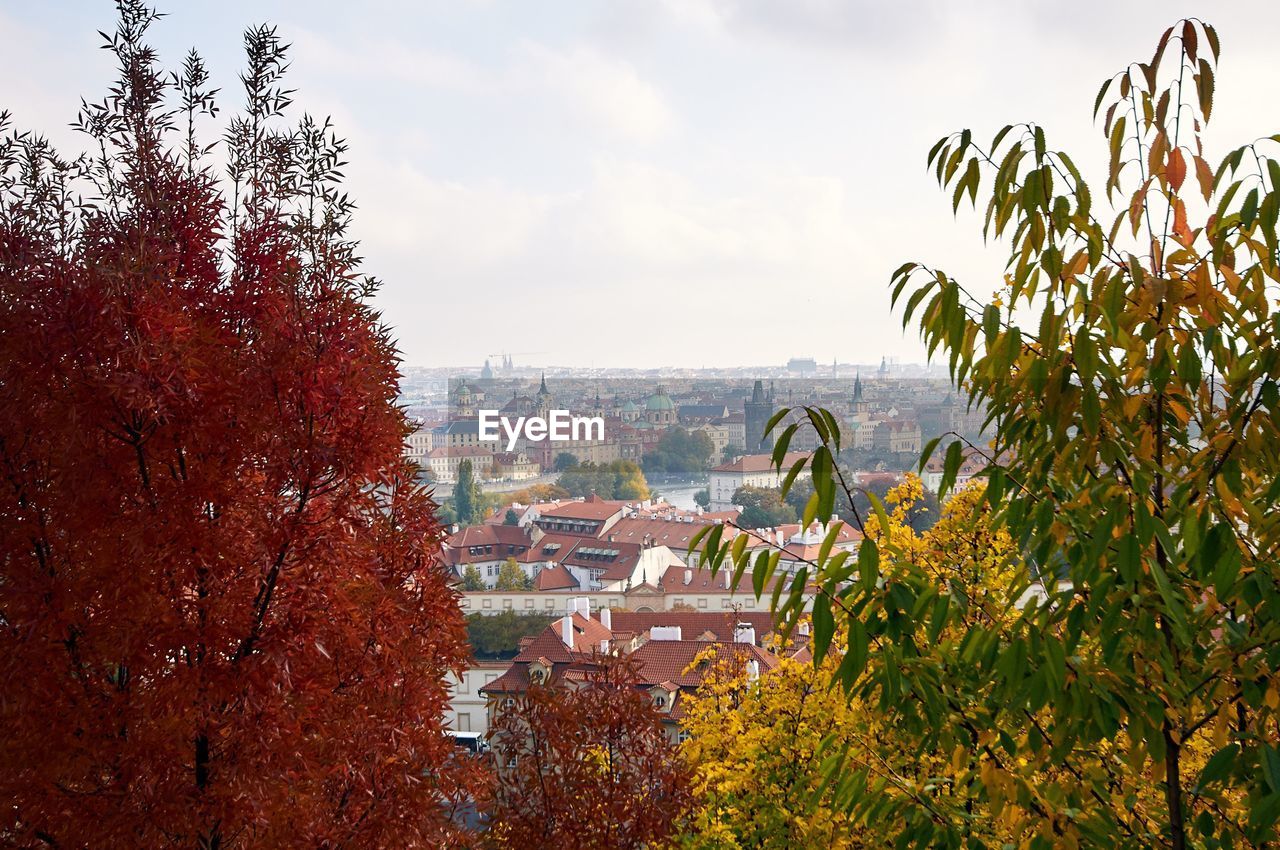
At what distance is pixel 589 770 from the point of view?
5371 millimetres

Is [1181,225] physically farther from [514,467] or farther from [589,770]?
[514,467]

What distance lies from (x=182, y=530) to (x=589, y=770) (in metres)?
2.98

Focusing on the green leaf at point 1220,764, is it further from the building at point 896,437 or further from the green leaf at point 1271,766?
the building at point 896,437

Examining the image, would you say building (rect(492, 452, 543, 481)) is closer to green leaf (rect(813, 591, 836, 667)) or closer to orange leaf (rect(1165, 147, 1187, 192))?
orange leaf (rect(1165, 147, 1187, 192))

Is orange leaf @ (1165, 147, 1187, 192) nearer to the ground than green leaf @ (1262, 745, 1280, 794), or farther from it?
farther from it

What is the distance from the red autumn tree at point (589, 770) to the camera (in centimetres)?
516

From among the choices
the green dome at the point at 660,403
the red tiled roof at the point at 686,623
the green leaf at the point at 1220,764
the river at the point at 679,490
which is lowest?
the river at the point at 679,490

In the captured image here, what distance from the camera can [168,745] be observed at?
2.81 metres

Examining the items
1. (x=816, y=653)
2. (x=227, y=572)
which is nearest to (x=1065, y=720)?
(x=816, y=653)

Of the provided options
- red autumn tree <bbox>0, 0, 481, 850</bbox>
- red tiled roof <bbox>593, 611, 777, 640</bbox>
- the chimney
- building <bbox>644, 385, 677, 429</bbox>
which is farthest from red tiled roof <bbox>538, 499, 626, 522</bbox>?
red autumn tree <bbox>0, 0, 481, 850</bbox>

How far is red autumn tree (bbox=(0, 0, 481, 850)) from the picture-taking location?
2.79 meters

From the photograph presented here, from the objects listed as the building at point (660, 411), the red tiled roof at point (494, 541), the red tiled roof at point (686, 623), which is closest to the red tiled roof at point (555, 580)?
the red tiled roof at point (494, 541)

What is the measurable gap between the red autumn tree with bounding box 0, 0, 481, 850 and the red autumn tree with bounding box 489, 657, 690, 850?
6.59 ft

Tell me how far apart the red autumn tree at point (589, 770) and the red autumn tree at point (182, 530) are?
6.59ft
